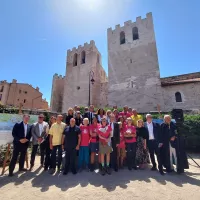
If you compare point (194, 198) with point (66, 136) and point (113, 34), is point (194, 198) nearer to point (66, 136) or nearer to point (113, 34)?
point (66, 136)

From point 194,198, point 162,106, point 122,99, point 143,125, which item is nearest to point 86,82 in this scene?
point 122,99

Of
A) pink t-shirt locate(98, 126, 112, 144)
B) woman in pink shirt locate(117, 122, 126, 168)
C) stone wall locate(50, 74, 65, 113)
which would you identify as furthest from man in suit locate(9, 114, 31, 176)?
stone wall locate(50, 74, 65, 113)

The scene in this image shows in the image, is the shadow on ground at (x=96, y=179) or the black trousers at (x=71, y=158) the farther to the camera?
the black trousers at (x=71, y=158)

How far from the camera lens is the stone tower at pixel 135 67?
57.2 feet

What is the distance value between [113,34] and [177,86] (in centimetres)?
1319

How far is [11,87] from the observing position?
28.5 meters

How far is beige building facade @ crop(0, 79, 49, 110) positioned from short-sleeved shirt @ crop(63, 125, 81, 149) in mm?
25892

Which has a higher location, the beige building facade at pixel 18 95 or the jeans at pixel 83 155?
the beige building facade at pixel 18 95

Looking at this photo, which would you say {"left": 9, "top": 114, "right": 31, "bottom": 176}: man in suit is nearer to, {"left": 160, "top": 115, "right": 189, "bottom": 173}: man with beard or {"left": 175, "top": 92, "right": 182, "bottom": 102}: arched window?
{"left": 160, "top": 115, "right": 189, "bottom": 173}: man with beard

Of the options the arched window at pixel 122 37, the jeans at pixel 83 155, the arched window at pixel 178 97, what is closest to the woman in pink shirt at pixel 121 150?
the jeans at pixel 83 155

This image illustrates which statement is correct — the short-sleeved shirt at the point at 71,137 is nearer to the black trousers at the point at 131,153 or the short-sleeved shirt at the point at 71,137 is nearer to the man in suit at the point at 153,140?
the black trousers at the point at 131,153

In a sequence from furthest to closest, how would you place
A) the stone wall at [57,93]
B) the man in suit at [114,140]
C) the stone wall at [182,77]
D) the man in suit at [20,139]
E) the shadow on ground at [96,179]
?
1. the stone wall at [57,93]
2. the stone wall at [182,77]
3. the man in suit at [114,140]
4. the man in suit at [20,139]
5. the shadow on ground at [96,179]

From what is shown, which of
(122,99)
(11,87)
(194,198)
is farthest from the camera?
(11,87)

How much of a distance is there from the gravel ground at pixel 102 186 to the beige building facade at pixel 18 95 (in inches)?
1027
